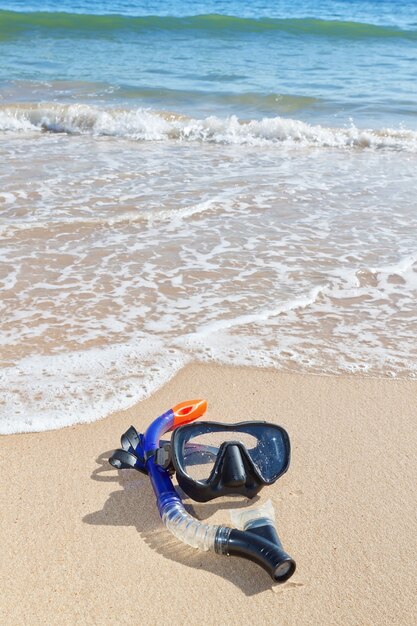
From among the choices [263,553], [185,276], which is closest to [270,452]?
[263,553]

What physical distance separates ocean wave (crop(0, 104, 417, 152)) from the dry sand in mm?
6510

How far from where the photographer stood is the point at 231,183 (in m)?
6.80

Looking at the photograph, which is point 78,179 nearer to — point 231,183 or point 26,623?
point 231,183

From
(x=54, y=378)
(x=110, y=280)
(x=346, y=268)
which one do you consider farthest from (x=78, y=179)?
(x=54, y=378)

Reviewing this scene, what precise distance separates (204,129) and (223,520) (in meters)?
7.64

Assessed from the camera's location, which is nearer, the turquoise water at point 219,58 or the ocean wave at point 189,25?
the turquoise water at point 219,58

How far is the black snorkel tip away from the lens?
2.07 meters

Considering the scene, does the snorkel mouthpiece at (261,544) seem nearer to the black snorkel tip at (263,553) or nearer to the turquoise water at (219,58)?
the black snorkel tip at (263,553)

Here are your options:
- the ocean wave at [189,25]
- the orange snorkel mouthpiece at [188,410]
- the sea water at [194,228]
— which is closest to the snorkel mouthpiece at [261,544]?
the orange snorkel mouthpiece at [188,410]

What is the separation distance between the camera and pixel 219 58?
15719 mm

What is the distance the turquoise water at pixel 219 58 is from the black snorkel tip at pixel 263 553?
8515mm

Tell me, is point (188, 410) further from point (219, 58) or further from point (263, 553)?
point (219, 58)

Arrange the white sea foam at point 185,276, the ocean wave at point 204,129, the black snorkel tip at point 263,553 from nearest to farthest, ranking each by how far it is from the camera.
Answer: the black snorkel tip at point 263,553 < the white sea foam at point 185,276 < the ocean wave at point 204,129

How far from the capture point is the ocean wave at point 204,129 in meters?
9.17
